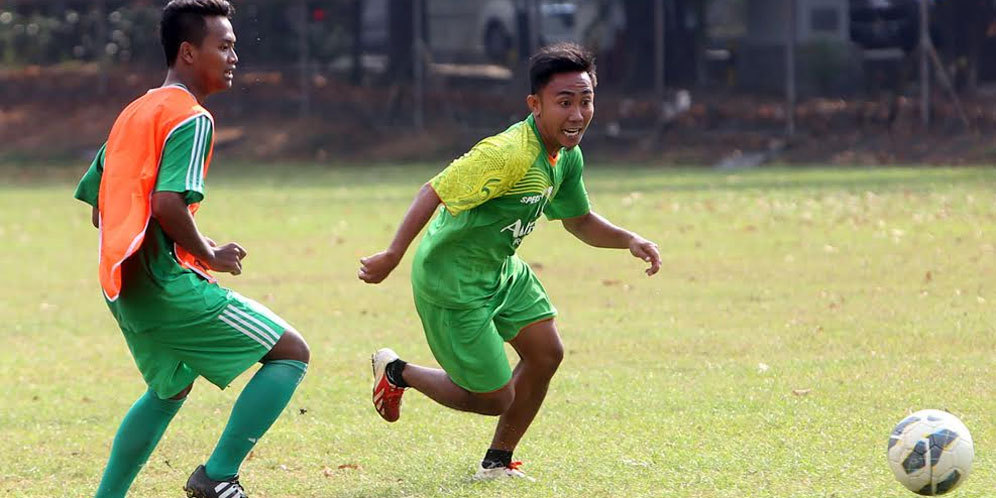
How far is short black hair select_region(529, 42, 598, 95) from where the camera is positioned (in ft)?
17.1

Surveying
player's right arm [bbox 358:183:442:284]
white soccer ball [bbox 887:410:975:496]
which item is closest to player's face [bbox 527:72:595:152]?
player's right arm [bbox 358:183:442:284]

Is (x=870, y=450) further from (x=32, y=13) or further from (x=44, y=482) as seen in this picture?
(x=32, y=13)

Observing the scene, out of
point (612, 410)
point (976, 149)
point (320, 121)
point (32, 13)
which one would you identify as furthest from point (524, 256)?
point (32, 13)

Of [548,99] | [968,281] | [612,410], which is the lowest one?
[968,281]

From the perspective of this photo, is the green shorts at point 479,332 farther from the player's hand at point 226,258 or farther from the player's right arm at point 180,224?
the player's right arm at point 180,224

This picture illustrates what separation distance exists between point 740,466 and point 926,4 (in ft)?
61.1

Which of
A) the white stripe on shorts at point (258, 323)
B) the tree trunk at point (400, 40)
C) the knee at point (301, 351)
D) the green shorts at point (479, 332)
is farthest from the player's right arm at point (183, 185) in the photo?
the tree trunk at point (400, 40)

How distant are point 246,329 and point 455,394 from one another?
3.47 ft

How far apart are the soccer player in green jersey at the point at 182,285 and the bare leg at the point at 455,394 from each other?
78 cm

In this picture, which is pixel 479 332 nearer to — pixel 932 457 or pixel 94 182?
pixel 94 182

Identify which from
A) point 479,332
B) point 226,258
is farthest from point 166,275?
point 479,332

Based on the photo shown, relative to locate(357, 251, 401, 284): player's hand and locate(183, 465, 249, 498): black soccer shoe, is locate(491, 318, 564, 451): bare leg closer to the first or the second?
locate(357, 251, 401, 284): player's hand

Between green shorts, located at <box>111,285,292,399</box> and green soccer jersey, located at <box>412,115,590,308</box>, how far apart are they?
29.5 inches

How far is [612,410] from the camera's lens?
6.72 meters
